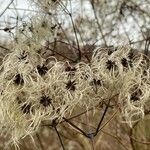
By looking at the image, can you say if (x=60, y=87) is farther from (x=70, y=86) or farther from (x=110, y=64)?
(x=110, y=64)

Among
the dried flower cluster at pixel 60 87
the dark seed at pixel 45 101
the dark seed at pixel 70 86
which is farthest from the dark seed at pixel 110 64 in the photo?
the dark seed at pixel 45 101

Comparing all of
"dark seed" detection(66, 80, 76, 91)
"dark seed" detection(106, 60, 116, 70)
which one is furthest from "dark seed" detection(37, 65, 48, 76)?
"dark seed" detection(106, 60, 116, 70)

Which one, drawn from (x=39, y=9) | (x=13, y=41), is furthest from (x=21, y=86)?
(x=39, y=9)

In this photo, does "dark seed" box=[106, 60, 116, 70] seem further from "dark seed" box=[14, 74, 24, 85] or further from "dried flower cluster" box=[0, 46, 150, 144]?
"dark seed" box=[14, 74, 24, 85]

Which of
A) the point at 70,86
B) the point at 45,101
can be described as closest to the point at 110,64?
the point at 70,86

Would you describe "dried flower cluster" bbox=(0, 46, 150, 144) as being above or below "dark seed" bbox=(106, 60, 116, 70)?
below

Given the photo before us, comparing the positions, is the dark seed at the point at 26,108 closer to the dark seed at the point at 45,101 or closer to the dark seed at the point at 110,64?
the dark seed at the point at 45,101

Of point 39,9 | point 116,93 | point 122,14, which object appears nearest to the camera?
point 116,93

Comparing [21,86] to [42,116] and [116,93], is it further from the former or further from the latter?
[116,93]
